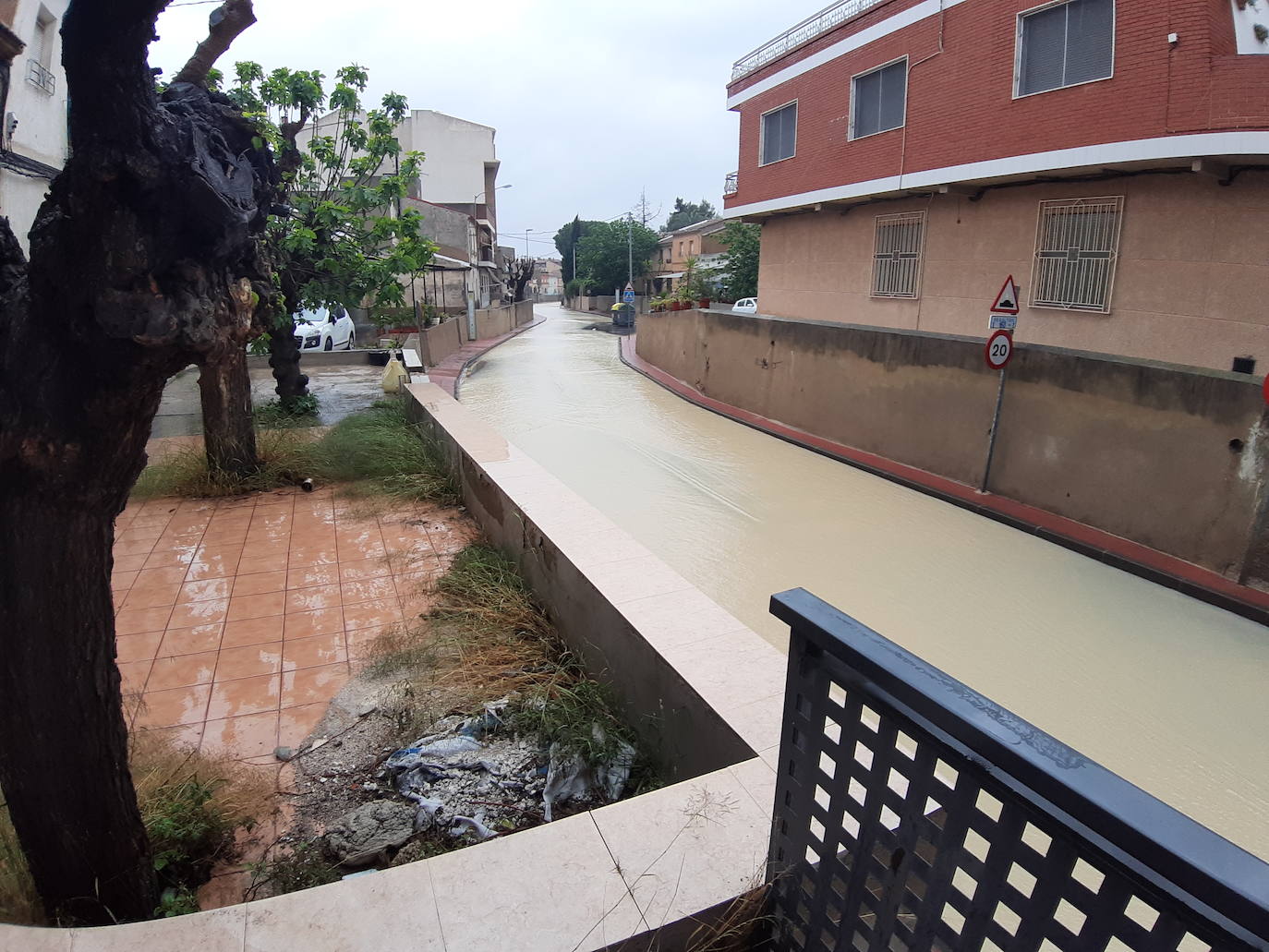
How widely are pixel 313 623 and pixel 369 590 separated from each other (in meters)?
0.51

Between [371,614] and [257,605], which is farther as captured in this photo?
[257,605]

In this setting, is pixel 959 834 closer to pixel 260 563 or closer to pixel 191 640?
pixel 191 640

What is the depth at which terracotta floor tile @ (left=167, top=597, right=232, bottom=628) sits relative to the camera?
196 inches

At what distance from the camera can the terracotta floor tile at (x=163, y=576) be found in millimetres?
5539

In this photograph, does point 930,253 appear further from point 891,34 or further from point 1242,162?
point 1242,162

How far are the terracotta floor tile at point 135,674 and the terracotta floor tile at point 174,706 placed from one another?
0.29ft

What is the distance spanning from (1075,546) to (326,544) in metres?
6.53

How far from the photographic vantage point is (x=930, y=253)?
1248cm

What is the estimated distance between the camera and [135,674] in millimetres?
4324

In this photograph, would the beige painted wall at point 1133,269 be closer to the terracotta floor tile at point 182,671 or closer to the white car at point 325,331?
the terracotta floor tile at point 182,671

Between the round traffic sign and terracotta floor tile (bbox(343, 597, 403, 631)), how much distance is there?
613 cm

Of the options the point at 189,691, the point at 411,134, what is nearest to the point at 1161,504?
the point at 189,691

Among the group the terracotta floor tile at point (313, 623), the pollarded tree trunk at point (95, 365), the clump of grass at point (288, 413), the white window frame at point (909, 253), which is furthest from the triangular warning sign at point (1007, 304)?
the clump of grass at point (288, 413)

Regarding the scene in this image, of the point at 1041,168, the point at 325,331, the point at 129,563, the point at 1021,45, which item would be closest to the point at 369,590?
A: the point at 129,563
